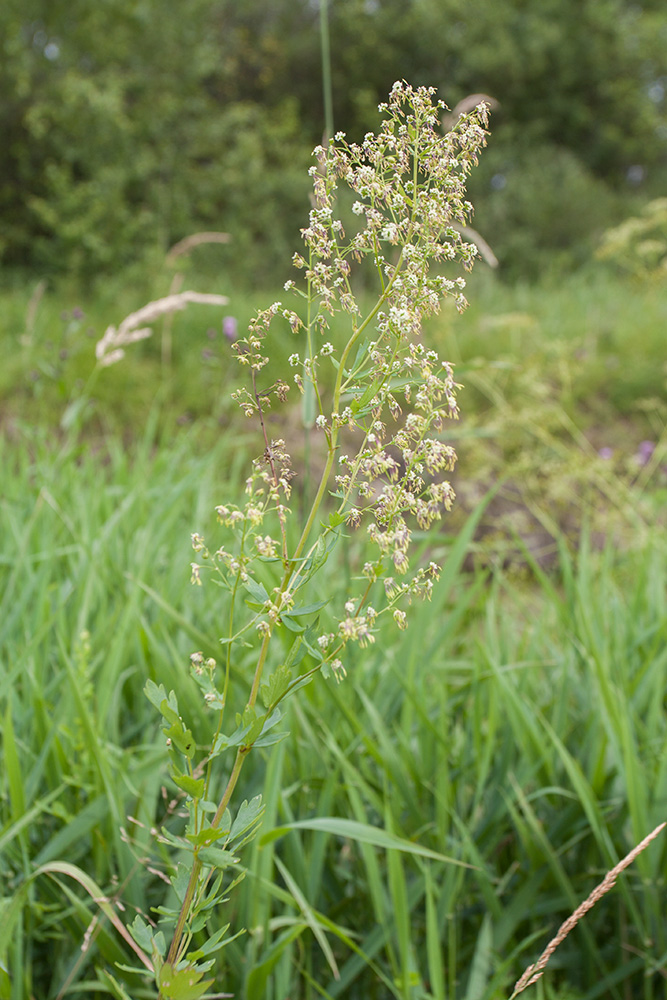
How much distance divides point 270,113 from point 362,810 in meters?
12.9

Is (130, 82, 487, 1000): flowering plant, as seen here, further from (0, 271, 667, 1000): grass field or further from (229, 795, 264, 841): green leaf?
(0, 271, 667, 1000): grass field

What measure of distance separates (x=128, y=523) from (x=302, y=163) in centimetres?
1038

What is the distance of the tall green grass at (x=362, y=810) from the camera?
3.81ft

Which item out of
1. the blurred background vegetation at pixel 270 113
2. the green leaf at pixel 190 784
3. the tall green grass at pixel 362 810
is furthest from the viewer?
the blurred background vegetation at pixel 270 113

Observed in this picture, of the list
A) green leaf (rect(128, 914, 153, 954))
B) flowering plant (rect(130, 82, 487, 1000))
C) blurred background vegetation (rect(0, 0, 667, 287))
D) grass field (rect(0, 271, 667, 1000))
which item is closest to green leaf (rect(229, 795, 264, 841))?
flowering plant (rect(130, 82, 487, 1000))

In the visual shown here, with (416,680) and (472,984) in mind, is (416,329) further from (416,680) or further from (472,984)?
(416,680)

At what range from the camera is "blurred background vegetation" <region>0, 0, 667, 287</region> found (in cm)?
856

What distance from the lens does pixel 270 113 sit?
40.3 feet

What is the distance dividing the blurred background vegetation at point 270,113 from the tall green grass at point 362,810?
735 centimetres

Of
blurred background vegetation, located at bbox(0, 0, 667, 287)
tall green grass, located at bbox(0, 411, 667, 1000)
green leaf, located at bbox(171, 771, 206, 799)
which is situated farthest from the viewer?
blurred background vegetation, located at bbox(0, 0, 667, 287)

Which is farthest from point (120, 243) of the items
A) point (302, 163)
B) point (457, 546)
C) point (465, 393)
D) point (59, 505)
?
point (457, 546)

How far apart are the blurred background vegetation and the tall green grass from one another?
7.35 metres

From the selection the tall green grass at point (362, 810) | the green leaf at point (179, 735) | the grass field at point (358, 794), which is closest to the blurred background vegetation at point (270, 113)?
the grass field at point (358, 794)

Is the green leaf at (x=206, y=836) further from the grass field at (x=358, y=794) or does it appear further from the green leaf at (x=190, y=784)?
the grass field at (x=358, y=794)
